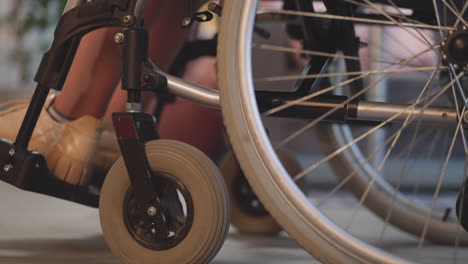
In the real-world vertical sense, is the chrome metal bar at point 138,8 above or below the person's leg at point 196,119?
above

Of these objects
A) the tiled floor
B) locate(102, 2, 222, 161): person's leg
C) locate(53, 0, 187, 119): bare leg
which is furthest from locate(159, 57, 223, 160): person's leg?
locate(53, 0, 187, 119): bare leg

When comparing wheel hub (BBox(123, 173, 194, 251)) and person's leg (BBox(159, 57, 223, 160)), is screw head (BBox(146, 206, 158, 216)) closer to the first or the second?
wheel hub (BBox(123, 173, 194, 251))

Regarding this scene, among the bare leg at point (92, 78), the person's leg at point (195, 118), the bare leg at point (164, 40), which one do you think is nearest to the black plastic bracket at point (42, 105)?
the bare leg at point (92, 78)

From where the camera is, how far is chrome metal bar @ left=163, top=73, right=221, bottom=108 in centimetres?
121

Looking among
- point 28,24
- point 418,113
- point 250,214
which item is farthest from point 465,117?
point 28,24

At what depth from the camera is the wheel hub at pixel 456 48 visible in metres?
1.09

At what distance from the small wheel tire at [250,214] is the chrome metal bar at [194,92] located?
0.60 m

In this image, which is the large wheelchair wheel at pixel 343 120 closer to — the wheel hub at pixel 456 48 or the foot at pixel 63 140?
the wheel hub at pixel 456 48

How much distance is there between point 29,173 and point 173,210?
279 millimetres

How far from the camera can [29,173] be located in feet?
4.33

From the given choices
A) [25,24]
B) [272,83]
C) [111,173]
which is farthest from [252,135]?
[25,24]

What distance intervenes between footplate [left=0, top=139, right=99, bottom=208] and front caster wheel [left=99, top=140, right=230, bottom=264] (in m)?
0.18

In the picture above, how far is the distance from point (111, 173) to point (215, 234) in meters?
0.19

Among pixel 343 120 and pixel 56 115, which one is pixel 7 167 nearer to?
pixel 56 115
